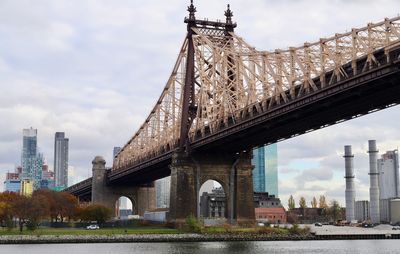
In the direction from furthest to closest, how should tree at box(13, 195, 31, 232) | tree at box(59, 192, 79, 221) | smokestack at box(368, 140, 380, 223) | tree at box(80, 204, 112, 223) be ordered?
smokestack at box(368, 140, 380, 223), tree at box(59, 192, 79, 221), tree at box(80, 204, 112, 223), tree at box(13, 195, 31, 232)

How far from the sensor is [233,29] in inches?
3482

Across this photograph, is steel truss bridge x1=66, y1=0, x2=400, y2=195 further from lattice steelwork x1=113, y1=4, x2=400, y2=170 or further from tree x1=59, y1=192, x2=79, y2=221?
tree x1=59, y1=192, x2=79, y2=221

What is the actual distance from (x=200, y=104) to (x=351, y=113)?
27638 mm

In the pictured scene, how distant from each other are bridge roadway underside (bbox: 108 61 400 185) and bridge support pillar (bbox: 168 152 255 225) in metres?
1.42

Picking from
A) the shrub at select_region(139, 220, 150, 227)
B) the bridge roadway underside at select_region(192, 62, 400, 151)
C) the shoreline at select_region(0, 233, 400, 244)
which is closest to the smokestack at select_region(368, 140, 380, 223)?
the shrub at select_region(139, 220, 150, 227)

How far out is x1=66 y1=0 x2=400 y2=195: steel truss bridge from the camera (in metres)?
48.6

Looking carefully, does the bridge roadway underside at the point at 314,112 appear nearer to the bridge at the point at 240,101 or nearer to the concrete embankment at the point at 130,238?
the bridge at the point at 240,101

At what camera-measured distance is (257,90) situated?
70500 mm

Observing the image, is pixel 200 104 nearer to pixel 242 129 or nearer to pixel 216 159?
pixel 216 159

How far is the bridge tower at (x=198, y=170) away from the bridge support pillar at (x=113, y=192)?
5250cm

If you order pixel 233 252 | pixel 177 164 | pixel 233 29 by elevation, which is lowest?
pixel 233 252

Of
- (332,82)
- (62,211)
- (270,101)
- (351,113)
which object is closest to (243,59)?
(270,101)

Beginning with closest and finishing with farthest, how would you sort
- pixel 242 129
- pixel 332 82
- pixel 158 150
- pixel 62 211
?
pixel 332 82, pixel 242 129, pixel 158 150, pixel 62 211

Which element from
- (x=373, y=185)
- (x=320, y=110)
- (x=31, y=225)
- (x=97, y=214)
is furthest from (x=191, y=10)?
(x=373, y=185)
